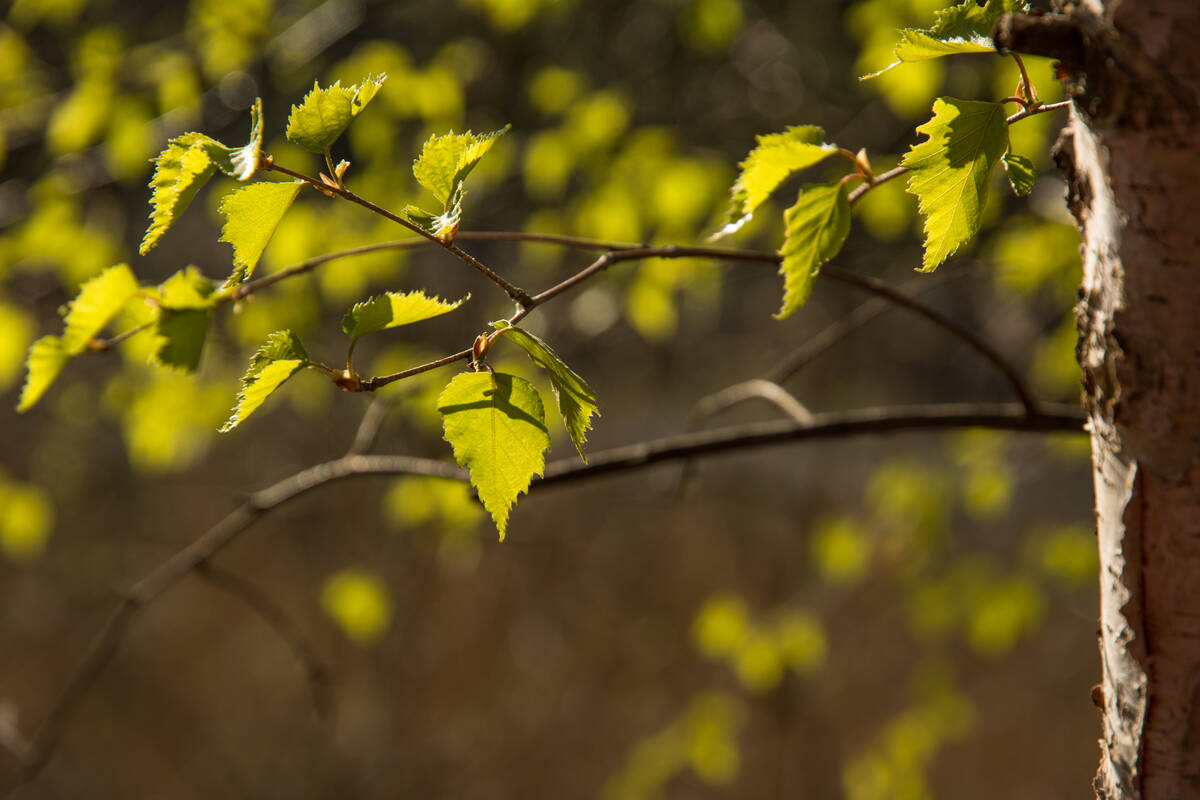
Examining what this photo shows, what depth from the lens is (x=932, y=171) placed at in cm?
46

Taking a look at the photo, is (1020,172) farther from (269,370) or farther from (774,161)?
(269,370)

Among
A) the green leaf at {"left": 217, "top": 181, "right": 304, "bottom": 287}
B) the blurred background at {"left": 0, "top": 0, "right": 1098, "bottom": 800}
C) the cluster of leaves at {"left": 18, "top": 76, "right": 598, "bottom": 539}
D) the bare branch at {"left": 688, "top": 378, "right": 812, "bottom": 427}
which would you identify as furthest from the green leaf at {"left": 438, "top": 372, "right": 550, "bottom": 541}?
the blurred background at {"left": 0, "top": 0, "right": 1098, "bottom": 800}

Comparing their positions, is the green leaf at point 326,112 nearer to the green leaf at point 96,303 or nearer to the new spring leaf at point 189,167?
the new spring leaf at point 189,167

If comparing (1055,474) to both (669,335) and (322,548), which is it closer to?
(669,335)

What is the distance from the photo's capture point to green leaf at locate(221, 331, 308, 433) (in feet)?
1.48

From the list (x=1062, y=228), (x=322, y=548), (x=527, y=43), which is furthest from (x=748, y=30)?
(x=322, y=548)

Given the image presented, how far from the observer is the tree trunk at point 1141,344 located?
349 mm

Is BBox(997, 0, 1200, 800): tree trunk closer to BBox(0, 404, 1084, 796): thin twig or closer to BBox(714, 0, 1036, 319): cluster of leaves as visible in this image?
BBox(714, 0, 1036, 319): cluster of leaves

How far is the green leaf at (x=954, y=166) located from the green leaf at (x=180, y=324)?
39 cm

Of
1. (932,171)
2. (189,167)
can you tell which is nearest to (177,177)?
(189,167)

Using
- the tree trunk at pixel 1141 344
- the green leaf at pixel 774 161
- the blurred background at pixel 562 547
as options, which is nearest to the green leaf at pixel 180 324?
the green leaf at pixel 774 161

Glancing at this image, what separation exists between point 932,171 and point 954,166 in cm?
1

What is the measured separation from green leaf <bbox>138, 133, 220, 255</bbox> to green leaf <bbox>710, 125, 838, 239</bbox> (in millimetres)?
265

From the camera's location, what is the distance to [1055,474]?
261 cm
